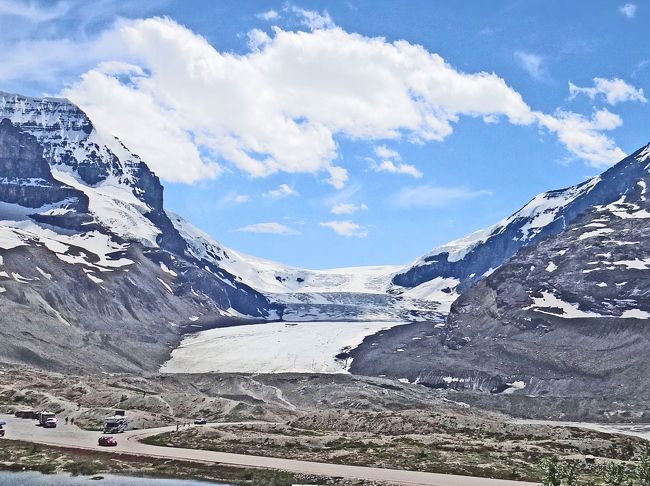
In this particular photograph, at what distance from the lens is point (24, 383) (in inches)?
6014

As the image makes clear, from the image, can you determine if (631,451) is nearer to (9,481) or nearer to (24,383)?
(9,481)

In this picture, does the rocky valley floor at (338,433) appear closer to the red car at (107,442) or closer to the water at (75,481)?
the water at (75,481)

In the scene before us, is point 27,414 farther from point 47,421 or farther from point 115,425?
point 115,425

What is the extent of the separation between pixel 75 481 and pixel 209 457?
17.4 meters

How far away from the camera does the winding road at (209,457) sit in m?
68.5

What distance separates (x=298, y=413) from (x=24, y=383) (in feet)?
175

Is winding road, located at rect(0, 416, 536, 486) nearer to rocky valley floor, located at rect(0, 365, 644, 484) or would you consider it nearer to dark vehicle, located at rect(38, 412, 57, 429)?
dark vehicle, located at rect(38, 412, 57, 429)

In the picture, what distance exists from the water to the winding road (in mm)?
9756

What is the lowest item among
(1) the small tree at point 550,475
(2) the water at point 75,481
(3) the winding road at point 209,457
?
(2) the water at point 75,481

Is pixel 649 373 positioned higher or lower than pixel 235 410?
higher

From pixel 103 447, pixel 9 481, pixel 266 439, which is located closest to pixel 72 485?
pixel 9 481

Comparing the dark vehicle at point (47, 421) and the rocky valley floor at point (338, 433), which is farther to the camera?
the dark vehicle at point (47, 421)

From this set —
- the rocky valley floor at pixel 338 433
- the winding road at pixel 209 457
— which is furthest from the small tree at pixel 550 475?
the rocky valley floor at pixel 338 433

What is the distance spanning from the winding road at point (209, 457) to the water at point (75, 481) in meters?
9.76
